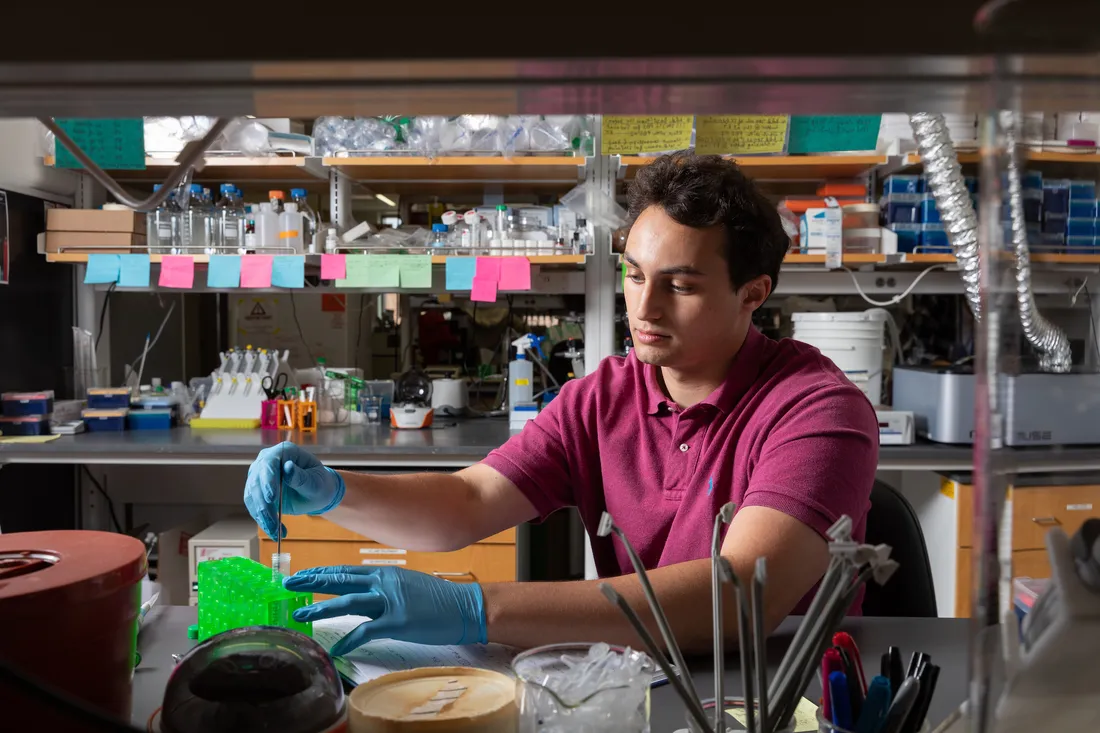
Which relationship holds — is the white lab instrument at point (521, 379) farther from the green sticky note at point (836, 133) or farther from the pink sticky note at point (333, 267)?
the green sticky note at point (836, 133)

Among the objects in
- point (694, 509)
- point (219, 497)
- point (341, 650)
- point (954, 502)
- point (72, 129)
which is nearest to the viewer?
point (72, 129)

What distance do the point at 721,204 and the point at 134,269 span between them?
1990 millimetres

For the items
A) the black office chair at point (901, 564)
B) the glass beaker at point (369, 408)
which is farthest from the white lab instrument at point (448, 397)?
the black office chair at point (901, 564)

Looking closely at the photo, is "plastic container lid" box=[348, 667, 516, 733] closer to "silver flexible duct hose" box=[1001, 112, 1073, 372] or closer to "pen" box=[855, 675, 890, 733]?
"pen" box=[855, 675, 890, 733]

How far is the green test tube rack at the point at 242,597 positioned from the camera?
3.08 ft

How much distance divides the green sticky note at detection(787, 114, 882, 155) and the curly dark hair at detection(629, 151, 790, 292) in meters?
0.26

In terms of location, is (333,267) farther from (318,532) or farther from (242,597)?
(242,597)

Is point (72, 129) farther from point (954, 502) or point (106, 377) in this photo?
point (106, 377)

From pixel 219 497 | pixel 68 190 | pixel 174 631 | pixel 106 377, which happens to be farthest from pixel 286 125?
pixel 174 631

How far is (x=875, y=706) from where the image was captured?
62cm

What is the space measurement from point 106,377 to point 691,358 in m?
2.35

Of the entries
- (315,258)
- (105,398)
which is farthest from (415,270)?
(105,398)

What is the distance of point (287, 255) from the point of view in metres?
2.70

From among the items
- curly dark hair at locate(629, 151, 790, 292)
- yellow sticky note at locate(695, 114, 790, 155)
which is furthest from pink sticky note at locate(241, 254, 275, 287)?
yellow sticky note at locate(695, 114, 790, 155)
